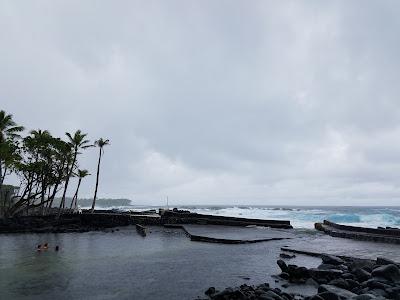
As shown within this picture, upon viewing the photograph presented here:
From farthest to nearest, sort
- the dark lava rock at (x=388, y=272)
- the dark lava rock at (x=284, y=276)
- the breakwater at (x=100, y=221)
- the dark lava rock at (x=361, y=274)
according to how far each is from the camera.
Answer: the breakwater at (x=100, y=221) < the dark lava rock at (x=284, y=276) < the dark lava rock at (x=361, y=274) < the dark lava rock at (x=388, y=272)

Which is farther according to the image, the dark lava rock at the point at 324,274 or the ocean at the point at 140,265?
the dark lava rock at the point at 324,274

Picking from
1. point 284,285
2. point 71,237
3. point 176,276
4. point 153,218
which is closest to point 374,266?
point 284,285

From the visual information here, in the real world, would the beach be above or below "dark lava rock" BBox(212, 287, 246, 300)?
above

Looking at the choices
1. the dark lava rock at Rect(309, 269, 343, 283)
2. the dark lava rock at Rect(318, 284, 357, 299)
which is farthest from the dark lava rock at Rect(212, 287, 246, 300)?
the dark lava rock at Rect(309, 269, 343, 283)

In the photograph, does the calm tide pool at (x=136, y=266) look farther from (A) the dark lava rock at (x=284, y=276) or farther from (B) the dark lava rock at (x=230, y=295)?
(B) the dark lava rock at (x=230, y=295)

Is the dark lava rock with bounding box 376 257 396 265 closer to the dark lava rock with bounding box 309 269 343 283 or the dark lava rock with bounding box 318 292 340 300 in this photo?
the dark lava rock with bounding box 309 269 343 283

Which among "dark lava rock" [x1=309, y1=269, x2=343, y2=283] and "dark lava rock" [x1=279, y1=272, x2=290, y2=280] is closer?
"dark lava rock" [x1=309, y1=269, x2=343, y2=283]

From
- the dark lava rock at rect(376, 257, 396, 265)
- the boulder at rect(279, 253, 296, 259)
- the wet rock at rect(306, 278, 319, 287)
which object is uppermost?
the boulder at rect(279, 253, 296, 259)

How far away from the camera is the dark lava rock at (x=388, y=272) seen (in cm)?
1411

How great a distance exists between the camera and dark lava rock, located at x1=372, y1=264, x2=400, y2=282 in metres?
14.1

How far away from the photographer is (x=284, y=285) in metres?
14.3

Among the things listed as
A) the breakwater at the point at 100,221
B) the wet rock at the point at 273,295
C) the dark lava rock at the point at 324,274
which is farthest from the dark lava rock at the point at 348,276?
the breakwater at the point at 100,221

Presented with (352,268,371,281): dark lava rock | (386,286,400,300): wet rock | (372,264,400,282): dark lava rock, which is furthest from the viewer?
(352,268,371,281): dark lava rock

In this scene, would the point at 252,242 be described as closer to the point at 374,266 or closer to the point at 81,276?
the point at 374,266
